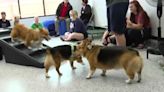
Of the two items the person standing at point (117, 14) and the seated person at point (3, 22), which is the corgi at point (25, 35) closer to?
the person standing at point (117, 14)

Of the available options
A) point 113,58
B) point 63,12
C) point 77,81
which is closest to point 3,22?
point 63,12

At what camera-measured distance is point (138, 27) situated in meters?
5.38

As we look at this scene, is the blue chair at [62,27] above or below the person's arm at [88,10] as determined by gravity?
below

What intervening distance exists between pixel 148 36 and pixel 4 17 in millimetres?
3588

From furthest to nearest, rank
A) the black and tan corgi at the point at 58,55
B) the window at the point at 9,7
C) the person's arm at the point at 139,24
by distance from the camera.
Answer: the window at the point at 9,7
the person's arm at the point at 139,24
the black and tan corgi at the point at 58,55

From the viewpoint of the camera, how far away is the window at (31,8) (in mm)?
8055

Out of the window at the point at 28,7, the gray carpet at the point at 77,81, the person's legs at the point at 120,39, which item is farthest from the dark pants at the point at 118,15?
the window at the point at 28,7

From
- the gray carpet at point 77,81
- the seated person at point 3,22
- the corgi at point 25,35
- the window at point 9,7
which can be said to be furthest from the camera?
the window at point 9,7

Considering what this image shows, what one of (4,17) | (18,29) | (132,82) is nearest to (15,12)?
(4,17)

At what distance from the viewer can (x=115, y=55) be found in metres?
3.49

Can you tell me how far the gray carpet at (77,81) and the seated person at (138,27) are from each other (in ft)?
3.60

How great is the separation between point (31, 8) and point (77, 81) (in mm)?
5034

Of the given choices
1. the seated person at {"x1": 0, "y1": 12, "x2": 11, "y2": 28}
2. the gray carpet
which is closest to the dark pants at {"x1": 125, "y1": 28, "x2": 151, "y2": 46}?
the gray carpet

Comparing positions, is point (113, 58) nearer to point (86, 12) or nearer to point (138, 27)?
point (138, 27)
